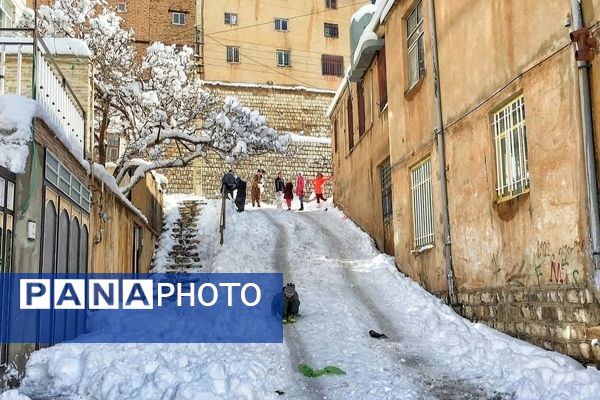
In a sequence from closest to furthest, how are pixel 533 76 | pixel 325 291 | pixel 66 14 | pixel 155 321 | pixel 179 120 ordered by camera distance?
pixel 533 76, pixel 155 321, pixel 325 291, pixel 66 14, pixel 179 120

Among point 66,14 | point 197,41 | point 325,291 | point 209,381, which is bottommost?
point 209,381

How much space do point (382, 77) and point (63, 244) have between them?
10264 millimetres

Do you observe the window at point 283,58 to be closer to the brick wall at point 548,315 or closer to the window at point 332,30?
the window at point 332,30

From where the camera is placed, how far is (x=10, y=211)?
6.51m

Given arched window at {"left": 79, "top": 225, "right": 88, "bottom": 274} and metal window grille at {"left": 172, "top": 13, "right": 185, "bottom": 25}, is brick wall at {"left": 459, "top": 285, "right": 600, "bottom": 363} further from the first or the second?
metal window grille at {"left": 172, "top": 13, "right": 185, "bottom": 25}

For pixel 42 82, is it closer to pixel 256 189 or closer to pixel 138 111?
pixel 138 111

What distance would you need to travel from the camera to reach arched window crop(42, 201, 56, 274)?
298 inches

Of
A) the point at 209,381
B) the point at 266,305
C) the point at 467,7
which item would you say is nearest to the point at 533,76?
the point at 467,7

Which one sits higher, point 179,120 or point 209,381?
point 179,120

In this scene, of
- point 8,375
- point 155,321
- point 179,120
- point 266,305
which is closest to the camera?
point 8,375

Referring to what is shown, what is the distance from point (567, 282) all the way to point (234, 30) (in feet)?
106

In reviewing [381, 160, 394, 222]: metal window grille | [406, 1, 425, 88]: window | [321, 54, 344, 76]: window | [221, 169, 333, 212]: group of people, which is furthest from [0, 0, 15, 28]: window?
[321, 54, 344, 76]: window

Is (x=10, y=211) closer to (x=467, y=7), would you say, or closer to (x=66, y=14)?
(x=467, y=7)

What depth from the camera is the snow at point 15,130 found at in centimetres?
657
